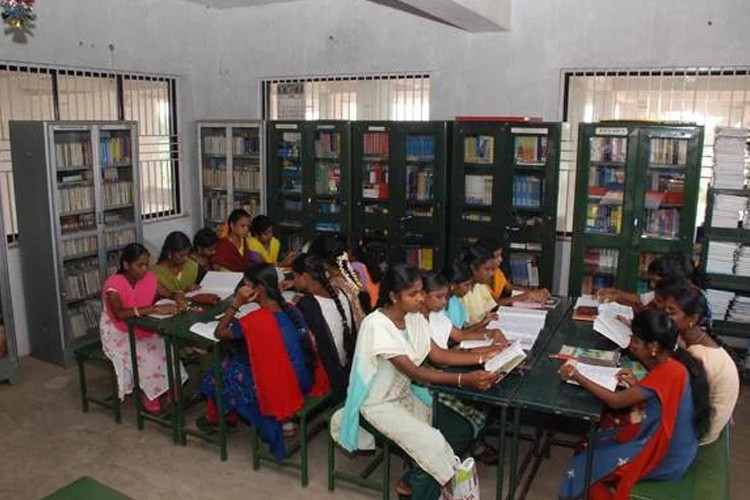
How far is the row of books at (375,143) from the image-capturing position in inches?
248

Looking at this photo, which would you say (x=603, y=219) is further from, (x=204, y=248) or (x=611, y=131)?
(x=204, y=248)

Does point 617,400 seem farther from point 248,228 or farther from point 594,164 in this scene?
point 248,228

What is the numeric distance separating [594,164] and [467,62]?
1.56m

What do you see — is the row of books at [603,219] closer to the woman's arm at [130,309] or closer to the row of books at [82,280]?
the woman's arm at [130,309]

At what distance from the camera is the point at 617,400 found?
276 cm

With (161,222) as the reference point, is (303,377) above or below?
below

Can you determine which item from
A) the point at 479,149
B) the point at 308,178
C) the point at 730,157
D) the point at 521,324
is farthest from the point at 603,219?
the point at 308,178

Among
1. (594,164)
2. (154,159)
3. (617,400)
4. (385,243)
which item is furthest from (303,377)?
(154,159)

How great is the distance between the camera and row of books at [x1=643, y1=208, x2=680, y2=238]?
5.45 m

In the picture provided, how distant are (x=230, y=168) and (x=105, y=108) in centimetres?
135

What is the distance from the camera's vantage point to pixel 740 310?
5.16 metres

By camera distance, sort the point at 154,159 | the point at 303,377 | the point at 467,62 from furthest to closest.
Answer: the point at 154,159 → the point at 467,62 → the point at 303,377

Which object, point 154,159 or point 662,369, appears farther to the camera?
point 154,159

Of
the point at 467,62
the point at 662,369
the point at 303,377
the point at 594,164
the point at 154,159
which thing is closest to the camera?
the point at 662,369
